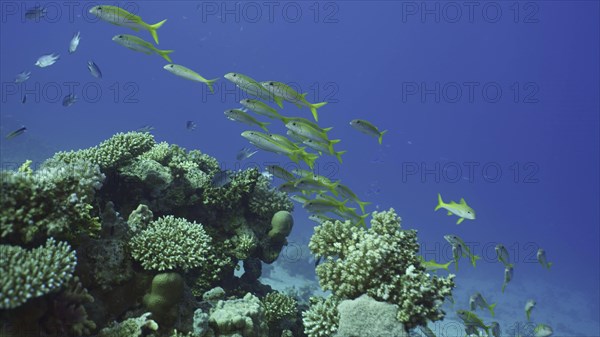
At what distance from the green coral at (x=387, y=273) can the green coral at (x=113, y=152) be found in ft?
12.5

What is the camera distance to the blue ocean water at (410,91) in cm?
9912

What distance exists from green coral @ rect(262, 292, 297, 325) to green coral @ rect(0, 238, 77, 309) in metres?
3.50

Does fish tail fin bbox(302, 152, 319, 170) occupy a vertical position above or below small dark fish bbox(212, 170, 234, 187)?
above

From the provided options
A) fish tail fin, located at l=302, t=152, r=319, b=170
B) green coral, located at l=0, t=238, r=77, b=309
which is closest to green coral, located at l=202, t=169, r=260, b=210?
fish tail fin, located at l=302, t=152, r=319, b=170

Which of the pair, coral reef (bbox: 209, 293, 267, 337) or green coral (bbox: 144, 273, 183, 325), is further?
coral reef (bbox: 209, 293, 267, 337)

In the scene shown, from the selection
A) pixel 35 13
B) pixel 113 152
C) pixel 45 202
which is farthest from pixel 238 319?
pixel 35 13

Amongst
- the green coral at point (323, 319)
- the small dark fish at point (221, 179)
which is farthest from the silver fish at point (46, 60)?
the green coral at point (323, 319)

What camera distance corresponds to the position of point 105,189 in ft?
22.3

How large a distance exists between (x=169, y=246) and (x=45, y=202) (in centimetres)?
156

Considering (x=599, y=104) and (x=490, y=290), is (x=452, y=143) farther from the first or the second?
(x=490, y=290)

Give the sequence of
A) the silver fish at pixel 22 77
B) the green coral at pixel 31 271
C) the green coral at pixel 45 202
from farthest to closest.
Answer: the silver fish at pixel 22 77
the green coral at pixel 45 202
the green coral at pixel 31 271

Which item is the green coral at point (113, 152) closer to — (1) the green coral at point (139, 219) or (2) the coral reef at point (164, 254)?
(2) the coral reef at point (164, 254)

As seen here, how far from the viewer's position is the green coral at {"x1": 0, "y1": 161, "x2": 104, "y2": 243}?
383cm

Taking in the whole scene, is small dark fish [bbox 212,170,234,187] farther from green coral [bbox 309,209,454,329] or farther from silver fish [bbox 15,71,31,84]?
silver fish [bbox 15,71,31,84]
